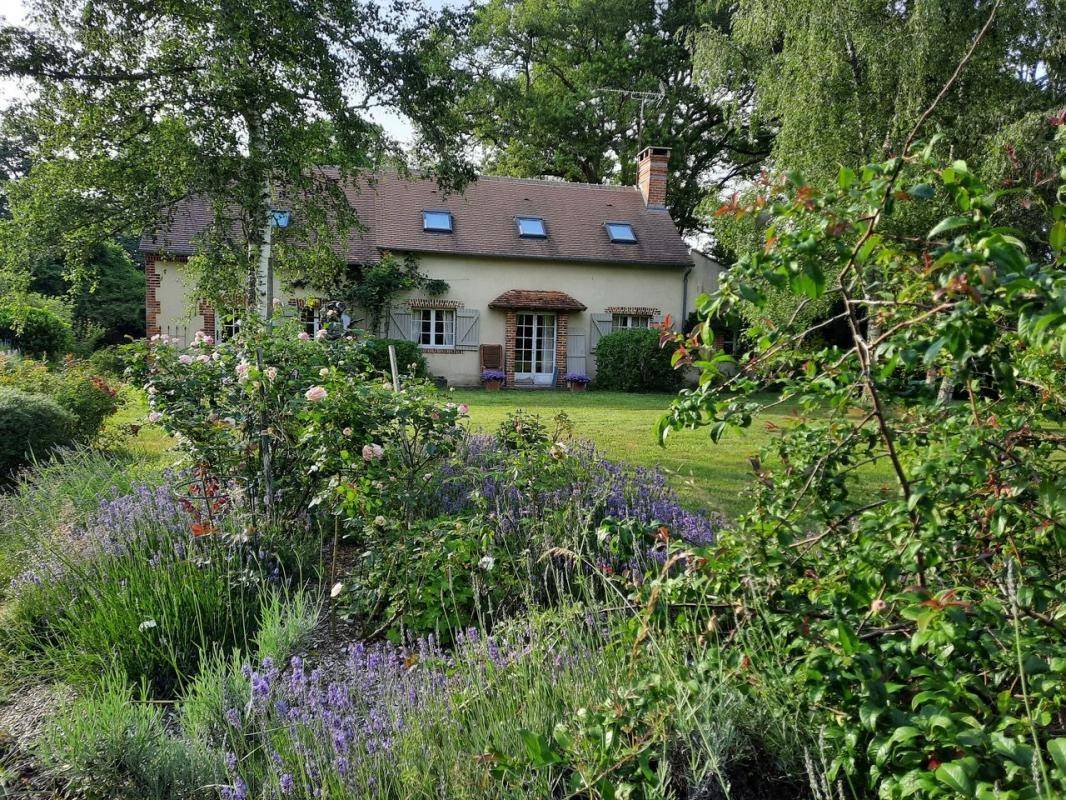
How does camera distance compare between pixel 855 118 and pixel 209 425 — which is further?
pixel 855 118

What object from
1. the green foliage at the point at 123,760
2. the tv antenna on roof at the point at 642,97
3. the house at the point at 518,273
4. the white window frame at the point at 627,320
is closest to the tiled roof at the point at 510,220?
the house at the point at 518,273

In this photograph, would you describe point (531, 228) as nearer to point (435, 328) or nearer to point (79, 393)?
point (435, 328)

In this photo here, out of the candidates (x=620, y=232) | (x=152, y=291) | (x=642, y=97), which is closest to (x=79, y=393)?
(x=152, y=291)

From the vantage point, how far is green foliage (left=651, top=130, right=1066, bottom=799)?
1.30m

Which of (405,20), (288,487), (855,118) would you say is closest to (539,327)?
(855,118)

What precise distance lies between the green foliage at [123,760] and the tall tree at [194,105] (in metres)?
5.59

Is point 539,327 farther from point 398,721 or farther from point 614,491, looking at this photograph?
point 398,721

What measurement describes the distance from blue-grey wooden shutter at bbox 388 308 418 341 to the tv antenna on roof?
10.5m

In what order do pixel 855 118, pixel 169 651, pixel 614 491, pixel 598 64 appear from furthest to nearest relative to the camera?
pixel 598 64
pixel 855 118
pixel 614 491
pixel 169 651

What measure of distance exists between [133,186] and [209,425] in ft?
17.8

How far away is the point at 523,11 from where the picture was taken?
24000mm

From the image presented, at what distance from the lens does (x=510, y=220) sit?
61.2 ft

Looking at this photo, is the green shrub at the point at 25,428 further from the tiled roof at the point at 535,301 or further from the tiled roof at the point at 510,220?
the tiled roof at the point at 535,301

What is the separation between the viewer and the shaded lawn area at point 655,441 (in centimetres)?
561
